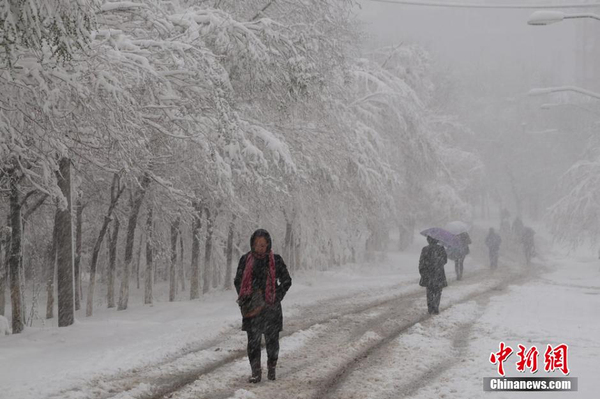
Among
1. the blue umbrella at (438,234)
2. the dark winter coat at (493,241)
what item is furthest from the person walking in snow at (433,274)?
the dark winter coat at (493,241)

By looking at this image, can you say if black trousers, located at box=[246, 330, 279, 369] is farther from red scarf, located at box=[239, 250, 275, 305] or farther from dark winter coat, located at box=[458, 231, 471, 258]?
dark winter coat, located at box=[458, 231, 471, 258]

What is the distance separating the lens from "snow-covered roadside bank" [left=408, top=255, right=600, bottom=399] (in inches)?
316

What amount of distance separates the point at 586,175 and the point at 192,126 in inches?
1039

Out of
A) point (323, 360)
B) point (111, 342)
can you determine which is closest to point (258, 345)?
point (323, 360)

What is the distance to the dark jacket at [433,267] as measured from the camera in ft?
47.9

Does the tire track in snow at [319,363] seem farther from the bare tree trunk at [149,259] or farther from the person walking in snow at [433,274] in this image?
the bare tree trunk at [149,259]

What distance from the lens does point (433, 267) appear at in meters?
14.8

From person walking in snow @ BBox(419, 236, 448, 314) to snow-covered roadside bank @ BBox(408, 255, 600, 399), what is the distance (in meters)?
1.06

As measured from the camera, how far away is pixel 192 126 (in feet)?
41.0

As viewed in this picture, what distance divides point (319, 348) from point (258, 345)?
2433 millimetres

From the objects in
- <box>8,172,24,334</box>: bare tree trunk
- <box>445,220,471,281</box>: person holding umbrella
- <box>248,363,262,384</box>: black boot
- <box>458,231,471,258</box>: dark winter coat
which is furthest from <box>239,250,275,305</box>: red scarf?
<box>458,231,471,258</box>: dark winter coat

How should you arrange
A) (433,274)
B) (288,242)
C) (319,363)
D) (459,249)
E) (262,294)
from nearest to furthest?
(262,294), (319,363), (433,274), (288,242), (459,249)

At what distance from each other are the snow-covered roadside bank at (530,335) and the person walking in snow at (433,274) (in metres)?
1.06

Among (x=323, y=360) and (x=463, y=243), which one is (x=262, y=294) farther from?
(x=463, y=243)
